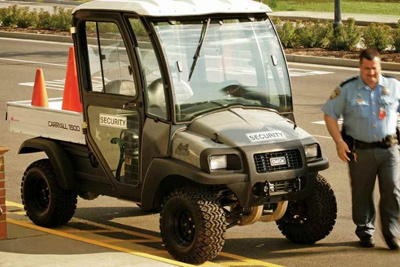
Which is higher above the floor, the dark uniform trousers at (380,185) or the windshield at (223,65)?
the windshield at (223,65)

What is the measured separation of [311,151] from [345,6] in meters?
30.1

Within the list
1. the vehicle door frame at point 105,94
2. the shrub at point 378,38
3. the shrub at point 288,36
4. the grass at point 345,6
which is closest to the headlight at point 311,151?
the vehicle door frame at point 105,94

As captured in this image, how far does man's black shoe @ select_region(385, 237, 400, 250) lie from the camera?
29.3ft

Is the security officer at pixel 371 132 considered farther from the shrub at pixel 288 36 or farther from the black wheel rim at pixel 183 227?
the shrub at pixel 288 36

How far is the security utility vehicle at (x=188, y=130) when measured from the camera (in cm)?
843

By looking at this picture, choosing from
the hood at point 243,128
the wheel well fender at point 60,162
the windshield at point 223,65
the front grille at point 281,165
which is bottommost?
the wheel well fender at point 60,162

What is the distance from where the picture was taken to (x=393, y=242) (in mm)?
8945

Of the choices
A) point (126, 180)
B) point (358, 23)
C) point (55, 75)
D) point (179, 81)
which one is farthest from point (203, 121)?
point (358, 23)

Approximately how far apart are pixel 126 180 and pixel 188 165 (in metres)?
0.99

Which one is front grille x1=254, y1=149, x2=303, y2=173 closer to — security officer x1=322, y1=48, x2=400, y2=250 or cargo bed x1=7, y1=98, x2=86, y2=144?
security officer x1=322, y1=48, x2=400, y2=250

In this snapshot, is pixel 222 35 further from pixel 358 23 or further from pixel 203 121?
pixel 358 23

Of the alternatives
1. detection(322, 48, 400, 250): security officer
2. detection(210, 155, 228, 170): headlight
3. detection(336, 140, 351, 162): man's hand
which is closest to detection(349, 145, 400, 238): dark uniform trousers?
detection(322, 48, 400, 250): security officer

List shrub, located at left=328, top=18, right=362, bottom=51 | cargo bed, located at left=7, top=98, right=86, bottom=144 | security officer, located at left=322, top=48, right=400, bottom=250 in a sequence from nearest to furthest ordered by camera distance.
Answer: security officer, located at left=322, top=48, right=400, bottom=250 < cargo bed, located at left=7, top=98, right=86, bottom=144 < shrub, located at left=328, top=18, right=362, bottom=51

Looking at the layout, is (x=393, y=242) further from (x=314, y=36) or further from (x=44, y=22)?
(x=44, y=22)
